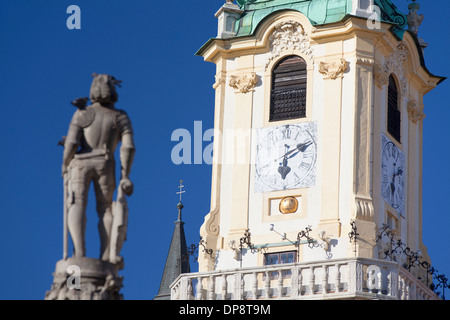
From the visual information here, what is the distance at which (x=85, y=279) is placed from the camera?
73.3ft

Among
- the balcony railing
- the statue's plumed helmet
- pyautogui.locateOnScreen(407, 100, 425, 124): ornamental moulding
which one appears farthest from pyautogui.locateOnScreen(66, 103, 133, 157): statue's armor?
pyautogui.locateOnScreen(407, 100, 425, 124): ornamental moulding

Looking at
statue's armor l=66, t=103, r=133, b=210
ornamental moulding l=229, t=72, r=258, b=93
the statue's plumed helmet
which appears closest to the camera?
statue's armor l=66, t=103, r=133, b=210

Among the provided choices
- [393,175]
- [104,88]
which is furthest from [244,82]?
[104,88]

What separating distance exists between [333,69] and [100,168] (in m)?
22.2

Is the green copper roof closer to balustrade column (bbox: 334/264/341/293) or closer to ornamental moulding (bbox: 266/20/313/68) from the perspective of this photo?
ornamental moulding (bbox: 266/20/313/68)

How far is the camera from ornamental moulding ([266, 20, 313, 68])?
4488 centimetres

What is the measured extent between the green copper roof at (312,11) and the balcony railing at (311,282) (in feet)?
25.1

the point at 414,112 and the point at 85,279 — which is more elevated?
the point at 414,112

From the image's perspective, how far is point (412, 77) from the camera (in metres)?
46.8

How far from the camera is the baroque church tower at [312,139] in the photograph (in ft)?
141

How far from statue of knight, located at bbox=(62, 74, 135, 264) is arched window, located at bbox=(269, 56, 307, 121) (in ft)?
71.3

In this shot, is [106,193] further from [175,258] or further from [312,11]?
[175,258]

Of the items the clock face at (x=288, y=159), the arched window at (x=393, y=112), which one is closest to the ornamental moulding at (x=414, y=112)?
the arched window at (x=393, y=112)

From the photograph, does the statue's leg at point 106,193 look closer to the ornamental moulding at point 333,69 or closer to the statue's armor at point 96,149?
the statue's armor at point 96,149
